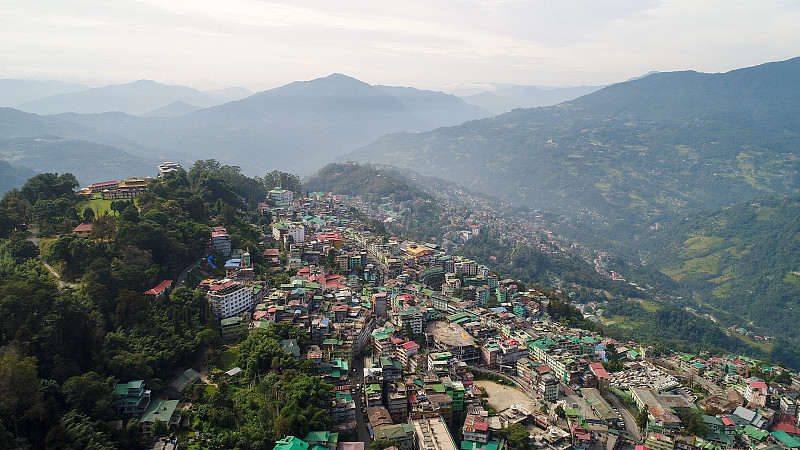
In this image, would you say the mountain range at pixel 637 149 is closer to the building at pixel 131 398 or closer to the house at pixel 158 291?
the house at pixel 158 291

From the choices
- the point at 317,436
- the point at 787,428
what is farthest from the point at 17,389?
the point at 787,428

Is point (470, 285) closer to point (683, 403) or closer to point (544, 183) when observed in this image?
point (683, 403)

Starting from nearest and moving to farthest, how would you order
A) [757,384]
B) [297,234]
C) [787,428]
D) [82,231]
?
1. [787,428]
2. [757,384]
3. [82,231]
4. [297,234]

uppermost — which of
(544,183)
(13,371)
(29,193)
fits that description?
(29,193)

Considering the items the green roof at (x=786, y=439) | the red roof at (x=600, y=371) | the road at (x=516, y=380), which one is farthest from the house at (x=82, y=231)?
the green roof at (x=786, y=439)

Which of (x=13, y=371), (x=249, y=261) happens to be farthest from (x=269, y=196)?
(x=13, y=371)

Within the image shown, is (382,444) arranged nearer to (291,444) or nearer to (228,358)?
(291,444)
